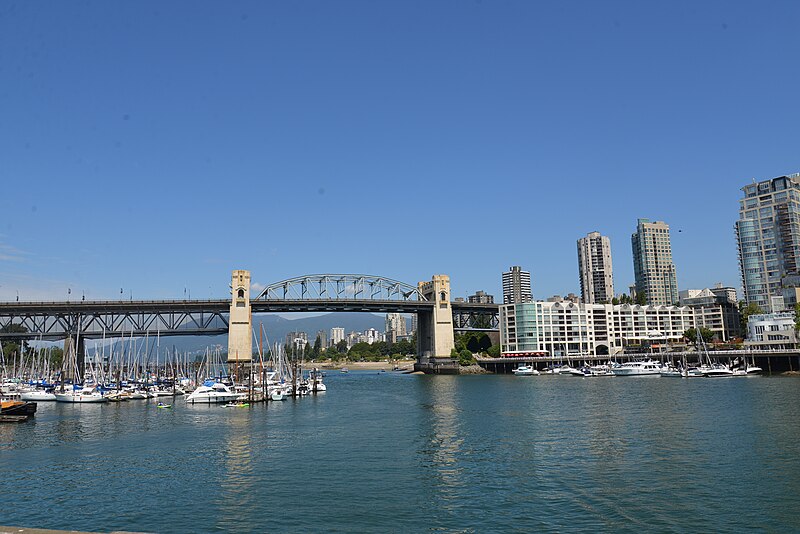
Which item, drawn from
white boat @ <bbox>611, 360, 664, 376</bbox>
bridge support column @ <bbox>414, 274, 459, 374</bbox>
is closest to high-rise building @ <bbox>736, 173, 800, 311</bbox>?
white boat @ <bbox>611, 360, 664, 376</bbox>

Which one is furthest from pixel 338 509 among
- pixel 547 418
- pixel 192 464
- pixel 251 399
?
pixel 251 399

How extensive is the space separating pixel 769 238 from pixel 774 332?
45343mm

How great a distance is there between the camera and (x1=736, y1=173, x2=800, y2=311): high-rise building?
533 ft

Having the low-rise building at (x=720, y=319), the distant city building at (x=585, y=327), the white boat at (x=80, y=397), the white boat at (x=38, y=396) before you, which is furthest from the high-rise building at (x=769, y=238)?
the white boat at (x=38, y=396)

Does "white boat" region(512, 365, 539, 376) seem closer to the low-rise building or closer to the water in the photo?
the low-rise building

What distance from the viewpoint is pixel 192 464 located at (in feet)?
107

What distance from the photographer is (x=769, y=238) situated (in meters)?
165

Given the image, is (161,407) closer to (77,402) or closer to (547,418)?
(77,402)

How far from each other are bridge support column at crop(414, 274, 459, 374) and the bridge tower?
149 ft

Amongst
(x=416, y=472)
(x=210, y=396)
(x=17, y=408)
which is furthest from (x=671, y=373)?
(x=17, y=408)

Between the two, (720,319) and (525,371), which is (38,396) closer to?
(525,371)

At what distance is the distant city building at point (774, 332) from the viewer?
412 feet

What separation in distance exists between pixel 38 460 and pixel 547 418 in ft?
114

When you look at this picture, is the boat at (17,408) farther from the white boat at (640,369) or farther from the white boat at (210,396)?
the white boat at (640,369)
